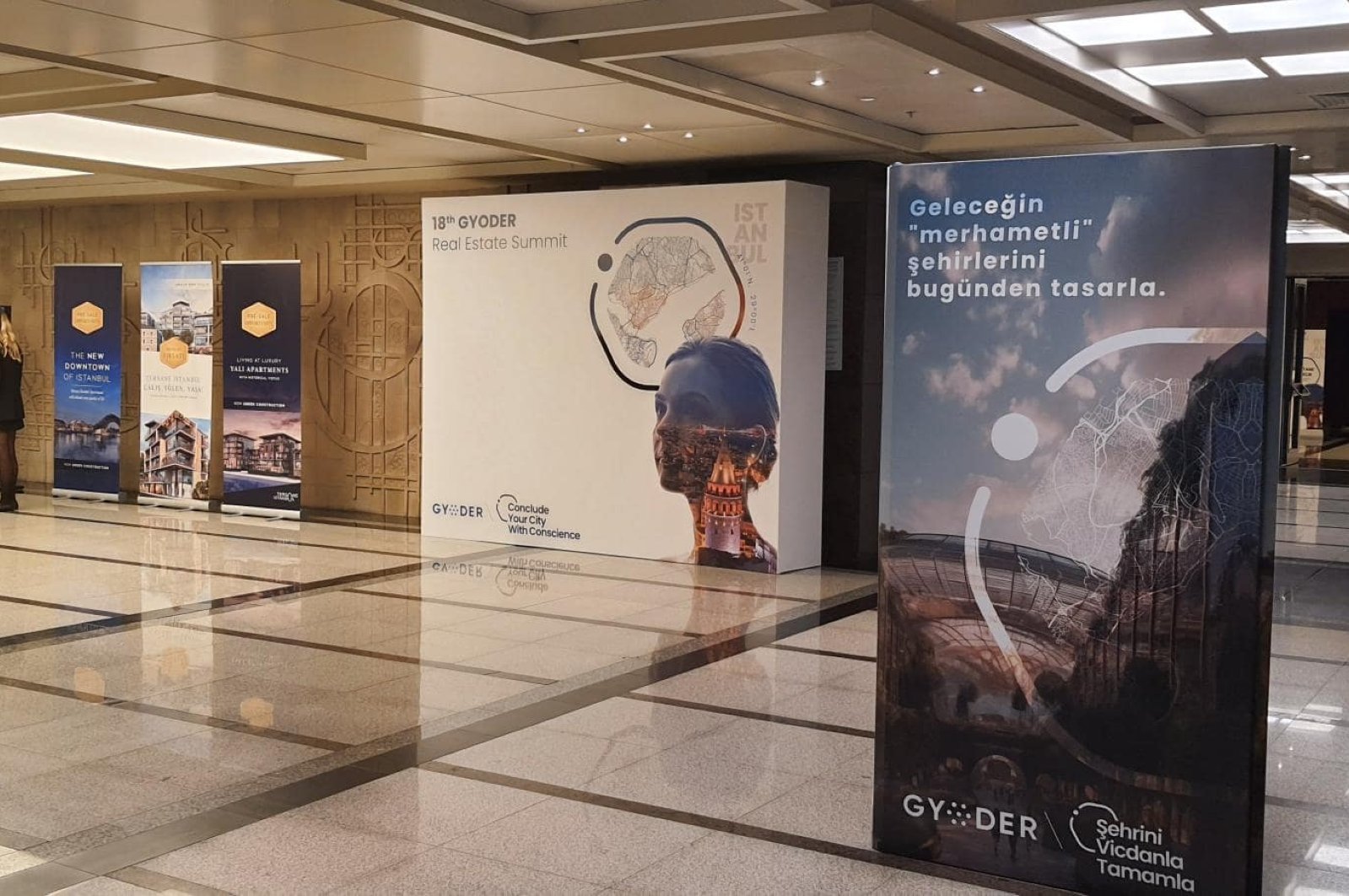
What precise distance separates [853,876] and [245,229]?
39.3 feet

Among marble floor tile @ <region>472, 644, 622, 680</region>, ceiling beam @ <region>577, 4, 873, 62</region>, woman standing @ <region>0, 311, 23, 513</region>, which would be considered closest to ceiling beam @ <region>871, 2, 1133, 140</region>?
ceiling beam @ <region>577, 4, 873, 62</region>

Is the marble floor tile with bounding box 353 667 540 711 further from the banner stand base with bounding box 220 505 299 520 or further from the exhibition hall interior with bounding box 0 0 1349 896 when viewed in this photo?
the banner stand base with bounding box 220 505 299 520

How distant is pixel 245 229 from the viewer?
14.8 metres

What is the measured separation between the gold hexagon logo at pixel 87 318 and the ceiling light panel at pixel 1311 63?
1209 centimetres

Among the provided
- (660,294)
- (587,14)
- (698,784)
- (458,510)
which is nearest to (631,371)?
(660,294)

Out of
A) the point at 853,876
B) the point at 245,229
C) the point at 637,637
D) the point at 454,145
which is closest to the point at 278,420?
the point at 245,229

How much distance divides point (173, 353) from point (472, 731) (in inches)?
379

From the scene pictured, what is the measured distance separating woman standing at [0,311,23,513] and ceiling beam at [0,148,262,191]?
2.61m

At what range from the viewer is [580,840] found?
4.88 meters

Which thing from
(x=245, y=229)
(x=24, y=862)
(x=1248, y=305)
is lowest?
(x=24, y=862)

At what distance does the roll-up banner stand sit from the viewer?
44.9ft

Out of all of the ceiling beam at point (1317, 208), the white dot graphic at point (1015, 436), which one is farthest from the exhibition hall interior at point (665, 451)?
the ceiling beam at point (1317, 208)

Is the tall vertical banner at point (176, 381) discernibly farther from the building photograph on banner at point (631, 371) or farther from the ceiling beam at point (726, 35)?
the ceiling beam at point (726, 35)

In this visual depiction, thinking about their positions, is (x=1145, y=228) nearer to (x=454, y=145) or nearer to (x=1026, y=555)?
(x=1026, y=555)
